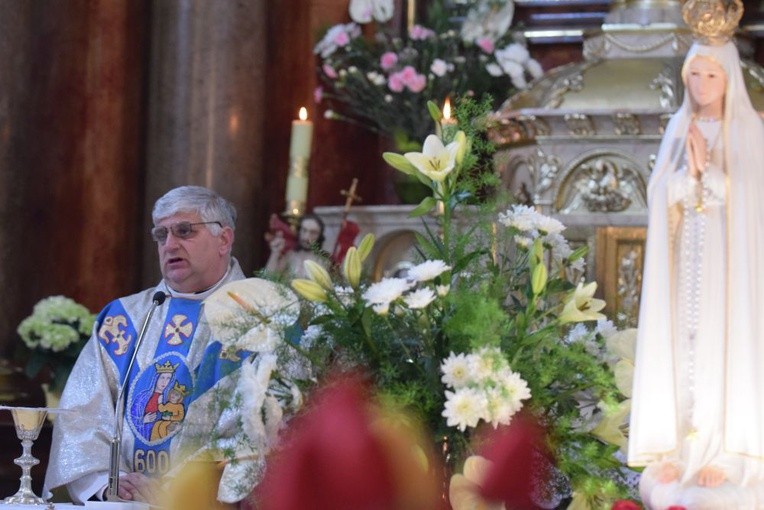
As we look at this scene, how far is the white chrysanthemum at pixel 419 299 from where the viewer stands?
3.30 meters

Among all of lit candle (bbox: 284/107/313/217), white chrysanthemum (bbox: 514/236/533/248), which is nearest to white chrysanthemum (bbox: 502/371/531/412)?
white chrysanthemum (bbox: 514/236/533/248)

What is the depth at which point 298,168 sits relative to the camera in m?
7.33

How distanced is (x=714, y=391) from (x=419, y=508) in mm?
1599

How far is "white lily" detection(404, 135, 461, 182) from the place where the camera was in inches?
139

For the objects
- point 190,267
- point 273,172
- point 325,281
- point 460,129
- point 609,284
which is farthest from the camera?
point 273,172

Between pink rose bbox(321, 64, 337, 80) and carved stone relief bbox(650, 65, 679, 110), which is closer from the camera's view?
carved stone relief bbox(650, 65, 679, 110)

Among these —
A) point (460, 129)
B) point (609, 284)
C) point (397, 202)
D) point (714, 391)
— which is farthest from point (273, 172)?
point (714, 391)

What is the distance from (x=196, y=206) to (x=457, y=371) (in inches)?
81.2

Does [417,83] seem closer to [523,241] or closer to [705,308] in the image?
[523,241]

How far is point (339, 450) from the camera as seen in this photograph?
64.6 inches

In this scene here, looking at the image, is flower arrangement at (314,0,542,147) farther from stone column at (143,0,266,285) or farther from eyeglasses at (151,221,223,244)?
eyeglasses at (151,221,223,244)

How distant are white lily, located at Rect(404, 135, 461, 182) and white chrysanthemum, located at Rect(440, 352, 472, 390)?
19.6 inches

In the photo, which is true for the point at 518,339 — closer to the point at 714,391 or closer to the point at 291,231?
the point at 714,391

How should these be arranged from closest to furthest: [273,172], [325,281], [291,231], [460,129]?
[325,281] → [460,129] → [291,231] → [273,172]
